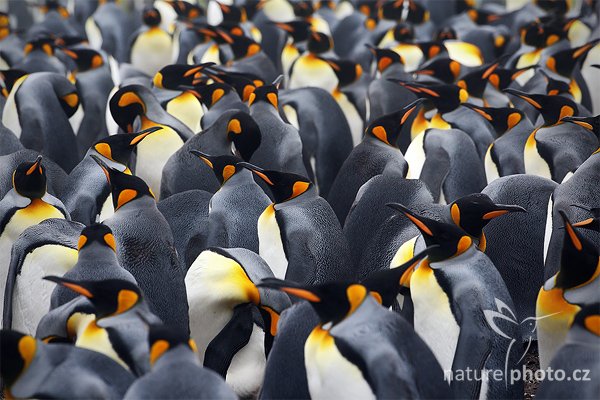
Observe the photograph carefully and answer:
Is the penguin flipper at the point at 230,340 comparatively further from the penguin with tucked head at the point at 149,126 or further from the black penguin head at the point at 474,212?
the penguin with tucked head at the point at 149,126

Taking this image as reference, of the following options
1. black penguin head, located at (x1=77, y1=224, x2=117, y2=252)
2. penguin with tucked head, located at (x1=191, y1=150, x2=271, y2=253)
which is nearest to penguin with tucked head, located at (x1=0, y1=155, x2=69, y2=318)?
penguin with tucked head, located at (x1=191, y1=150, x2=271, y2=253)

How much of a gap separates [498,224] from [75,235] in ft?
5.49

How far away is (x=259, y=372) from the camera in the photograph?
3.47 metres

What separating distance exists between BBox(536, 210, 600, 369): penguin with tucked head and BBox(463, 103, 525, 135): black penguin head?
211cm

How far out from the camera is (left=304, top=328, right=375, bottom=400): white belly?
266 cm

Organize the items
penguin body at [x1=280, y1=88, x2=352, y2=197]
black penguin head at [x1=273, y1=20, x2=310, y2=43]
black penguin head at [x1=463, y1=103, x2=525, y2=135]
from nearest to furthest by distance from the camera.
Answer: black penguin head at [x1=463, y1=103, x2=525, y2=135], penguin body at [x1=280, y1=88, x2=352, y2=197], black penguin head at [x1=273, y1=20, x2=310, y2=43]

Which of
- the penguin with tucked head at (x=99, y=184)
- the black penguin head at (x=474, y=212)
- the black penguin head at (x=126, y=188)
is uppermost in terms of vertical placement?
the black penguin head at (x=474, y=212)

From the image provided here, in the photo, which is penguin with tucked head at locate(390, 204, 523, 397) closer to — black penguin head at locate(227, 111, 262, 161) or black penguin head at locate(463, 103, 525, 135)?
black penguin head at locate(227, 111, 262, 161)

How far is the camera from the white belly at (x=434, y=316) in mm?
3199

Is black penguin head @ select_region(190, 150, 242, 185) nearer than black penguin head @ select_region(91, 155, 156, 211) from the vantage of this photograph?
No

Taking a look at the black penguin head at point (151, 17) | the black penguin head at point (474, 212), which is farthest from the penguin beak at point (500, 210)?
the black penguin head at point (151, 17)

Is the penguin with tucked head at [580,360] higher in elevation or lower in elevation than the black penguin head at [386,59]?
higher

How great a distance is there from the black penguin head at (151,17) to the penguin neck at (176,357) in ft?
22.9

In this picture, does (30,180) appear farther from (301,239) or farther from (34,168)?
(301,239)
